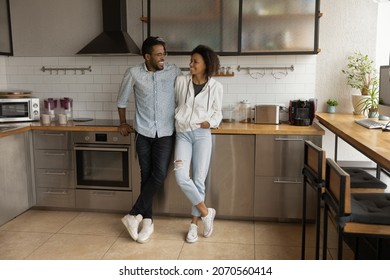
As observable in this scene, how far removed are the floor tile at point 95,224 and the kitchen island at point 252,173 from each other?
44 cm

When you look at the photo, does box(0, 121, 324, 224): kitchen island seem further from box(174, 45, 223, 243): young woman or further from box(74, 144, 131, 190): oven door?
box(174, 45, 223, 243): young woman

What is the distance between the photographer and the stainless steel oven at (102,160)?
4004 mm

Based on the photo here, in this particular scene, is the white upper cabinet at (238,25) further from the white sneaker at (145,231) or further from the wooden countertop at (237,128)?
the white sneaker at (145,231)

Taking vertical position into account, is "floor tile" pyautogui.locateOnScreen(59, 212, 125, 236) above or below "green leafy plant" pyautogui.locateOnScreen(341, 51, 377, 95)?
below

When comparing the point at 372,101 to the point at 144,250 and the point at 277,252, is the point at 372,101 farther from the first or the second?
the point at 144,250

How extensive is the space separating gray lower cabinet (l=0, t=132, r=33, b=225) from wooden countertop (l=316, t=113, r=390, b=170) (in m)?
2.78

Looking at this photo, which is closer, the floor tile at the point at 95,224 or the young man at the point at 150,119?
the young man at the point at 150,119

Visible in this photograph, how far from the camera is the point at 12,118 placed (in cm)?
Result: 428

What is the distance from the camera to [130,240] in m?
3.54

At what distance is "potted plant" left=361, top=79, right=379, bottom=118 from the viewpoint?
393 centimetres

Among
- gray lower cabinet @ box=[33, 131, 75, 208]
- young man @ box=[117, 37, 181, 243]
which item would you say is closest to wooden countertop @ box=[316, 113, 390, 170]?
young man @ box=[117, 37, 181, 243]

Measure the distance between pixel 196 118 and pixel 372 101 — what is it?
1.76 metres

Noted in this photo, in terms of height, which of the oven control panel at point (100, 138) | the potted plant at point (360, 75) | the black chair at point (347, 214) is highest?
the potted plant at point (360, 75)

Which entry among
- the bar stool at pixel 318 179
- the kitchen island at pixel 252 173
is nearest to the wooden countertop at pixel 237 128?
the kitchen island at pixel 252 173
